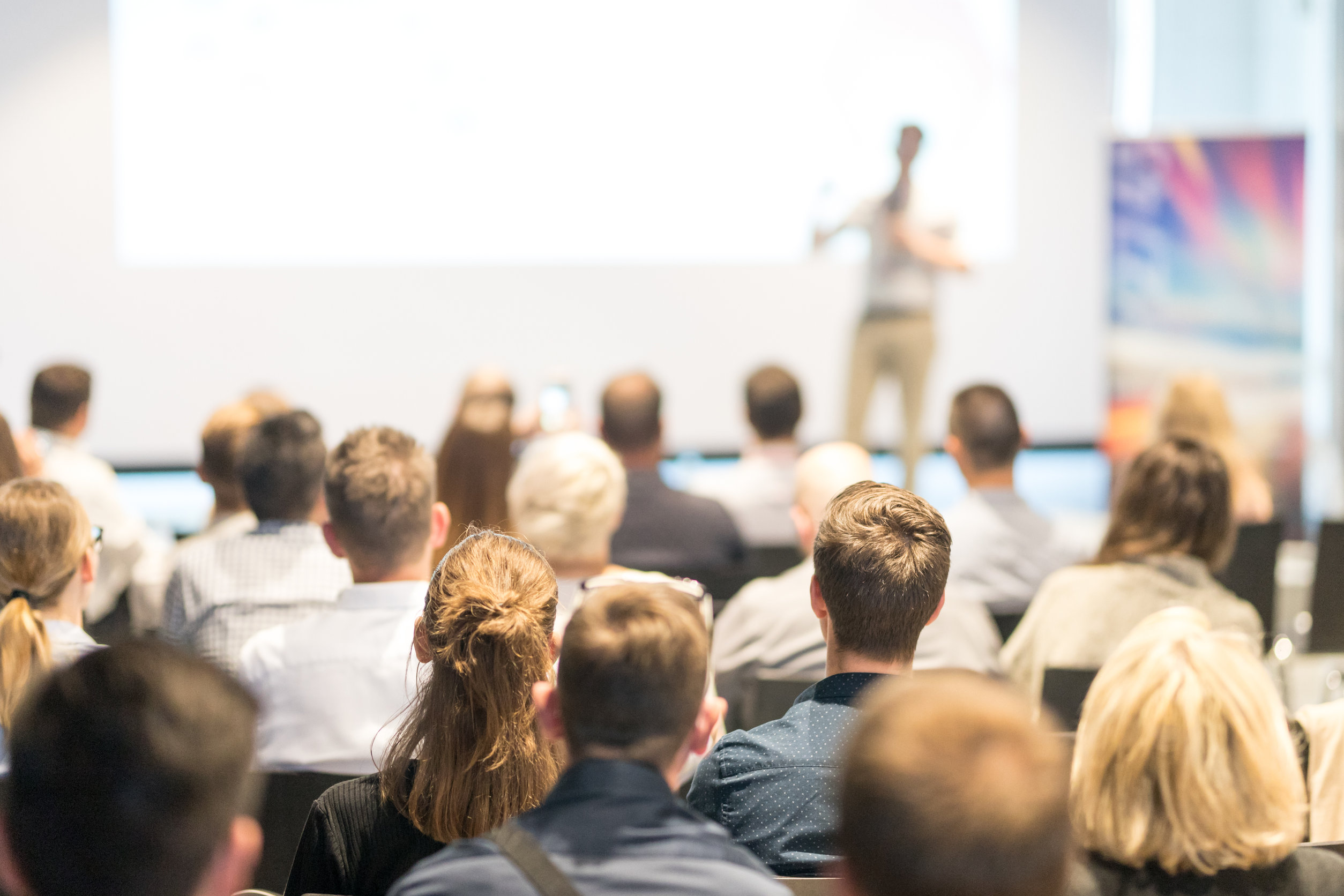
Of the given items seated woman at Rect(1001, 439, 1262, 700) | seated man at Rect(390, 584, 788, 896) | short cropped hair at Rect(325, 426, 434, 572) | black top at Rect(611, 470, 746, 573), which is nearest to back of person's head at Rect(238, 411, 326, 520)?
short cropped hair at Rect(325, 426, 434, 572)

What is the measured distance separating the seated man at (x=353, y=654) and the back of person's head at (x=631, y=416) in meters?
1.59

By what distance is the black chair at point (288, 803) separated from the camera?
6.01ft

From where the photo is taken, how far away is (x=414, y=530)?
2.35 metres

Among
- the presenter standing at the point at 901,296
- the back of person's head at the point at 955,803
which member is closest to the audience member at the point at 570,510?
the back of person's head at the point at 955,803

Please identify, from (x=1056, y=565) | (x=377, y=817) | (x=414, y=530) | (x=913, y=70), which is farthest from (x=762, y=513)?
(x=913, y=70)

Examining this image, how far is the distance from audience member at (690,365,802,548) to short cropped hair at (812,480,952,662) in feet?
7.51

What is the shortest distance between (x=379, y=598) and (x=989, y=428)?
185 cm

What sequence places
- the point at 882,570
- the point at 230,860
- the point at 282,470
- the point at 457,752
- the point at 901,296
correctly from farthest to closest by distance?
1. the point at 901,296
2. the point at 282,470
3. the point at 882,570
4. the point at 457,752
5. the point at 230,860

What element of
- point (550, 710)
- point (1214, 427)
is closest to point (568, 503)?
point (550, 710)

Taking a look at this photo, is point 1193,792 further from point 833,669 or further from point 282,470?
point 282,470

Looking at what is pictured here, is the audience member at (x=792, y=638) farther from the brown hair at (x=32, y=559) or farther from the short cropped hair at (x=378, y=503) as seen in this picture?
the brown hair at (x=32, y=559)

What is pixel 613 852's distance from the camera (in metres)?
1.09

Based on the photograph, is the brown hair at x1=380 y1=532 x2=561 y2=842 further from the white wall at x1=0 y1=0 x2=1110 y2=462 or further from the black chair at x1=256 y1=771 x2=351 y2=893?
the white wall at x1=0 y1=0 x2=1110 y2=462

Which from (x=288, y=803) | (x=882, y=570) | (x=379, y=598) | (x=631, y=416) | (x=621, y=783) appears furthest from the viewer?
(x=631, y=416)
